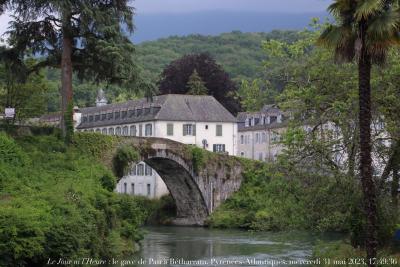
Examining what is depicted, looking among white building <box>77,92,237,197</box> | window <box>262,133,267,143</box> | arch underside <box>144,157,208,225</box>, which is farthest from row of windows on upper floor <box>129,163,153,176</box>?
window <box>262,133,267,143</box>

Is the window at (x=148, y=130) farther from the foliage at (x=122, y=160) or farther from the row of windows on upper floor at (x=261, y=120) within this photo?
the foliage at (x=122, y=160)

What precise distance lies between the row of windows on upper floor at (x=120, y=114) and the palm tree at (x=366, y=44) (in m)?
50.8

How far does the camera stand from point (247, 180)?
6569cm

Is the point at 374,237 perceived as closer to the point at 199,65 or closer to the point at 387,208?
the point at 387,208

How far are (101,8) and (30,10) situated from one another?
3.94 metres

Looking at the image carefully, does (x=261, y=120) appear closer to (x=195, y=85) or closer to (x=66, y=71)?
(x=195, y=85)

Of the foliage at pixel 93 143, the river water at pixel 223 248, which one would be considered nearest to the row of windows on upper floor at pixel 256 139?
the river water at pixel 223 248

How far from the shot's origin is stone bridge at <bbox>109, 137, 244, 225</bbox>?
57469 millimetres

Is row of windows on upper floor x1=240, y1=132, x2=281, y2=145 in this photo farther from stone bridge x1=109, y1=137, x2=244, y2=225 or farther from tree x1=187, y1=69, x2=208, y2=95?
stone bridge x1=109, y1=137, x2=244, y2=225

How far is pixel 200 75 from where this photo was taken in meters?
85.5

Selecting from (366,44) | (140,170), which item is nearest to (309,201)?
(366,44)

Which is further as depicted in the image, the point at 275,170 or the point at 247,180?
the point at 247,180

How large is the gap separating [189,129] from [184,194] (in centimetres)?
1095

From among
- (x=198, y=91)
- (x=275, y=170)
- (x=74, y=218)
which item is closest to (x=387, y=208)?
(x=275, y=170)
